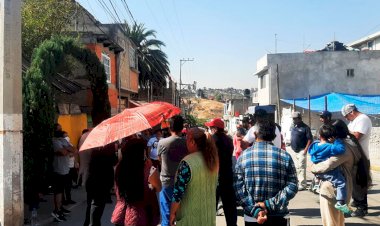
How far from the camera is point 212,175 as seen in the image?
4.26 m

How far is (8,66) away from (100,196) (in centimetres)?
232

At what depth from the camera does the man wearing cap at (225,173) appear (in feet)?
21.3

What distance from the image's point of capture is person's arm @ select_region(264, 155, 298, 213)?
3.91 metres

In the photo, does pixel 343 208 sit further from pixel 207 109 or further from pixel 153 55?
pixel 207 109

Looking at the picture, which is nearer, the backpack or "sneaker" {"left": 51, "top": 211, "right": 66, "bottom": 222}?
the backpack

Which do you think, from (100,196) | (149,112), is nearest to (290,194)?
(149,112)

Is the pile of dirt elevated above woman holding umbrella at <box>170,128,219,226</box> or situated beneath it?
elevated above

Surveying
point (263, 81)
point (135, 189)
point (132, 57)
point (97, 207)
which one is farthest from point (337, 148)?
point (263, 81)

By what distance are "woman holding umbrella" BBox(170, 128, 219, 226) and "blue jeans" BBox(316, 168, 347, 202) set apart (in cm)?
218

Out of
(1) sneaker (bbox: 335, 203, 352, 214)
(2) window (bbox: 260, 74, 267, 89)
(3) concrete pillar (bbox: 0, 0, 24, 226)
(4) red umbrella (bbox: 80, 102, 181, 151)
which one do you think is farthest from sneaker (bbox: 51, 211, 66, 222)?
(2) window (bbox: 260, 74, 267, 89)

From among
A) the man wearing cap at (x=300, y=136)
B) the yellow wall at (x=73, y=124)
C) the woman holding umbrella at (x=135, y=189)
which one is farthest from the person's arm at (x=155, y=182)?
the yellow wall at (x=73, y=124)

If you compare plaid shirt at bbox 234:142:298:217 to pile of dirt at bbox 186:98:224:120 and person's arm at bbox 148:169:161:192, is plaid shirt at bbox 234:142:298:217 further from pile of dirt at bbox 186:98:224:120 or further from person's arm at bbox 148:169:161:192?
pile of dirt at bbox 186:98:224:120

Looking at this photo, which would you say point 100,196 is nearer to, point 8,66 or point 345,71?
point 8,66

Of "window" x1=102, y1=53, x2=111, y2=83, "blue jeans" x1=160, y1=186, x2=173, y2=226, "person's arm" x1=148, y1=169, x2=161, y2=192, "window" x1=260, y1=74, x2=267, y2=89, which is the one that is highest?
"window" x1=260, y1=74, x2=267, y2=89
